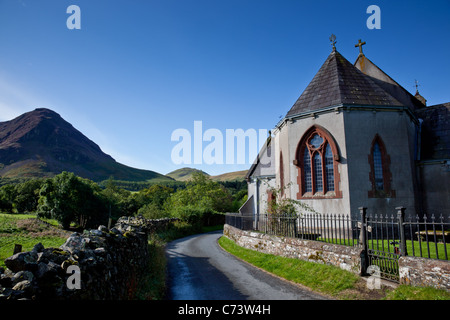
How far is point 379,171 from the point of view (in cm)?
1689

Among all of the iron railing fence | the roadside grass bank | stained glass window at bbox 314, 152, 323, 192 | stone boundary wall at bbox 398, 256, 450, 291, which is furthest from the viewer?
stained glass window at bbox 314, 152, 323, 192

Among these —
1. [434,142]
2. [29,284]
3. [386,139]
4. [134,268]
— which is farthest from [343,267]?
[434,142]

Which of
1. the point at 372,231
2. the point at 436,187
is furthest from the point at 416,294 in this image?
the point at 436,187

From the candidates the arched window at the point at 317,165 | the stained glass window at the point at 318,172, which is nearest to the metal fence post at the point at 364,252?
the arched window at the point at 317,165

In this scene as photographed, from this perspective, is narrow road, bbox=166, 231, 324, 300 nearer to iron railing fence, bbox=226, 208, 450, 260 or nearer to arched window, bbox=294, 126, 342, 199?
iron railing fence, bbox=226, 208, 450, 260

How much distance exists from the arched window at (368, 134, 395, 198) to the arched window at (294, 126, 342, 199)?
2.14 meters

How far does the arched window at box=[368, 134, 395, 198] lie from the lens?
16438 mm

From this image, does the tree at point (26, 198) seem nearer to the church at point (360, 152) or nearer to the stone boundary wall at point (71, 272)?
the church at point (360, 152)

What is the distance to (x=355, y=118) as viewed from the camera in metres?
Answer: 17.0

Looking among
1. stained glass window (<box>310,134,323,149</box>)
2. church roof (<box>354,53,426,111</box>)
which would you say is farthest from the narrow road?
church roof (<box>354,53,426,111</box>)

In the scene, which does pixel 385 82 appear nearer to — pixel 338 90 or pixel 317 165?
pixel 338 90

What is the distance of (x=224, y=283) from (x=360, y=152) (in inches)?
470
